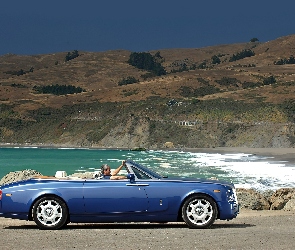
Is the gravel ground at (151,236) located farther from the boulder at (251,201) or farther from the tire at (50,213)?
the boulder at (251,201)

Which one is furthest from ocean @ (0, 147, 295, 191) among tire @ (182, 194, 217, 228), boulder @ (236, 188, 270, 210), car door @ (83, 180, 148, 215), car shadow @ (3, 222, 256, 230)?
car door @ (83, 180, 148, 215)

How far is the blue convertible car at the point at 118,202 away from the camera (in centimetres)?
1471

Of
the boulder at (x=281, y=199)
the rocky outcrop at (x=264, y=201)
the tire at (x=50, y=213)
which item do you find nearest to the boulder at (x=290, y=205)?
the rocky outcrop at (x=264, y=201)

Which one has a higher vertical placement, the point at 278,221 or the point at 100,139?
the point at 100,139

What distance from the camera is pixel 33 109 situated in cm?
18138

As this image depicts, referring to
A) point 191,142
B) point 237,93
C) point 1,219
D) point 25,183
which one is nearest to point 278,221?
point 25,183

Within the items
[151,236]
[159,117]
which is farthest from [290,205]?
[159,117]

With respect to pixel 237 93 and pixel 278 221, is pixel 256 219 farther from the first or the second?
pixel 237 93

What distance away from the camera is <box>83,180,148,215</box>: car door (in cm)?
1471

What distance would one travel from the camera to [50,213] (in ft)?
48.3

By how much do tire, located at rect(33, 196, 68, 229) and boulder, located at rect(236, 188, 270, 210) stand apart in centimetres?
1102

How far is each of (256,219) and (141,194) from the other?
3.81m

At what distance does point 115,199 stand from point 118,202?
0.08 meters

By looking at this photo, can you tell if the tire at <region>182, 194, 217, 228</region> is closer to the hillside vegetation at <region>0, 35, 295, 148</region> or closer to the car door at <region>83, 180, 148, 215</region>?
the car door at <region>83, 180, 148, 215</region>
